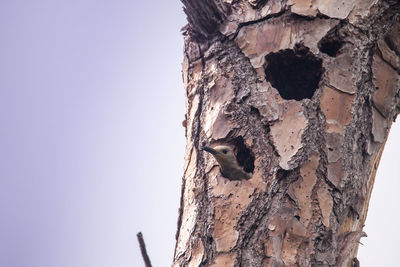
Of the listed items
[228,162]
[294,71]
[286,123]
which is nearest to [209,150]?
[228,162]

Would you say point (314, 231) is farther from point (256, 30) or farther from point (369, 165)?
point (256, 30)

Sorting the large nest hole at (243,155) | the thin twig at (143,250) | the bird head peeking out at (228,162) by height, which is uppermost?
the large nest hole at (243,155)

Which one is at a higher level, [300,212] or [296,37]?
[296,37]

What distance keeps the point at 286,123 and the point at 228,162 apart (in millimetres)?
355

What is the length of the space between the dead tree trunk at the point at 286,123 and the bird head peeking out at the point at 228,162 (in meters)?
0.04

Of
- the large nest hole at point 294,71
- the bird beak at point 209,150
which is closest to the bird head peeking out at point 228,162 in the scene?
the bird beak at point 209,150

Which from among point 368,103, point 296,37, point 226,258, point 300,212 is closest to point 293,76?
point 296,37

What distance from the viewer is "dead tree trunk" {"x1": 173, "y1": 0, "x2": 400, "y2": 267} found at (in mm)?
2703

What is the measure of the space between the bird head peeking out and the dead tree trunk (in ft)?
0.13

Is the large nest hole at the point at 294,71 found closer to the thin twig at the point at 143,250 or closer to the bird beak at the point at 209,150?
the bird beak at the point at 209,150

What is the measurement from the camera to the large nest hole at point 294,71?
3107 millimetres

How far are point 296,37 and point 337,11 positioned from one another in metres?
0.25

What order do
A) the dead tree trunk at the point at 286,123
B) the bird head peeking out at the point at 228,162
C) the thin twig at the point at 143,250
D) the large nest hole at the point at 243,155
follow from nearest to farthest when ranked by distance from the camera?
1. the thin twig at the point at 143,250
2. the dead tree trunk at the point at 286,123
3. the bird head peeking out at the point at 228,162
4. the large nest hole at the point at 243,155

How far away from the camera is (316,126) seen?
283cm
